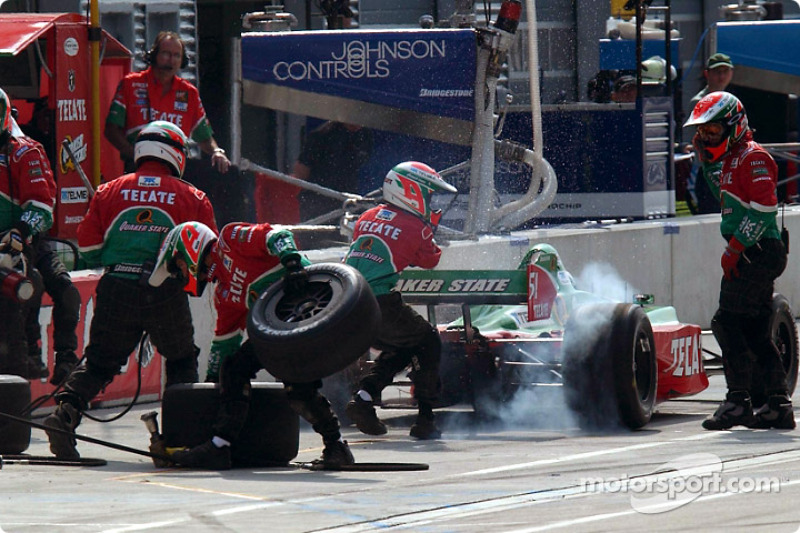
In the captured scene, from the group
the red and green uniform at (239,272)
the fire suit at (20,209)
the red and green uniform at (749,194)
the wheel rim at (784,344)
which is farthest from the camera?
the wheel rim at (784,344)

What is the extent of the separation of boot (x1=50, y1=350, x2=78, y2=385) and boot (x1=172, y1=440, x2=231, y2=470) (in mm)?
2510

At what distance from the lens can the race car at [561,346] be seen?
10.3m

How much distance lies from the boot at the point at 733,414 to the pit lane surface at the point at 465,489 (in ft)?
0.28

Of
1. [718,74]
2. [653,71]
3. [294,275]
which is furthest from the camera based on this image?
[653,71]

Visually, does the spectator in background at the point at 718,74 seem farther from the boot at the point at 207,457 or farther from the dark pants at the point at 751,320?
the boot at the point at 207,457

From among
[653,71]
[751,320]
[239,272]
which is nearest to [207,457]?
[239,272]

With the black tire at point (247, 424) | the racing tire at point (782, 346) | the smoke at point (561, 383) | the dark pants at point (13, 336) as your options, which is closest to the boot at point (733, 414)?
the racing tire at point (782, 346)

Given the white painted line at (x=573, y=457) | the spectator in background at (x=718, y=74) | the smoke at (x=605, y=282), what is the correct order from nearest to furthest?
the white painted line at (x=573, y=457) → the smoke at (x=605, y=282) → the spectator in background at (x=718, y=74)

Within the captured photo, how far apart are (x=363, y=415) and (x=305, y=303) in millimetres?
1544

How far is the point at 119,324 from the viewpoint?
9461 mm

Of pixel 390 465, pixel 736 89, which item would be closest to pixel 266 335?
pixel 390 465

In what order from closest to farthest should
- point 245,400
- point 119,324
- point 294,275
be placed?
point 294,275, point 245,400, point 119,324

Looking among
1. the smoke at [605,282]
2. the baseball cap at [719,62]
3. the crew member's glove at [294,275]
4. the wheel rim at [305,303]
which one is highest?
the baseball cap at [719,62]

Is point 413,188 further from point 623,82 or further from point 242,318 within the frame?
point 623,82
